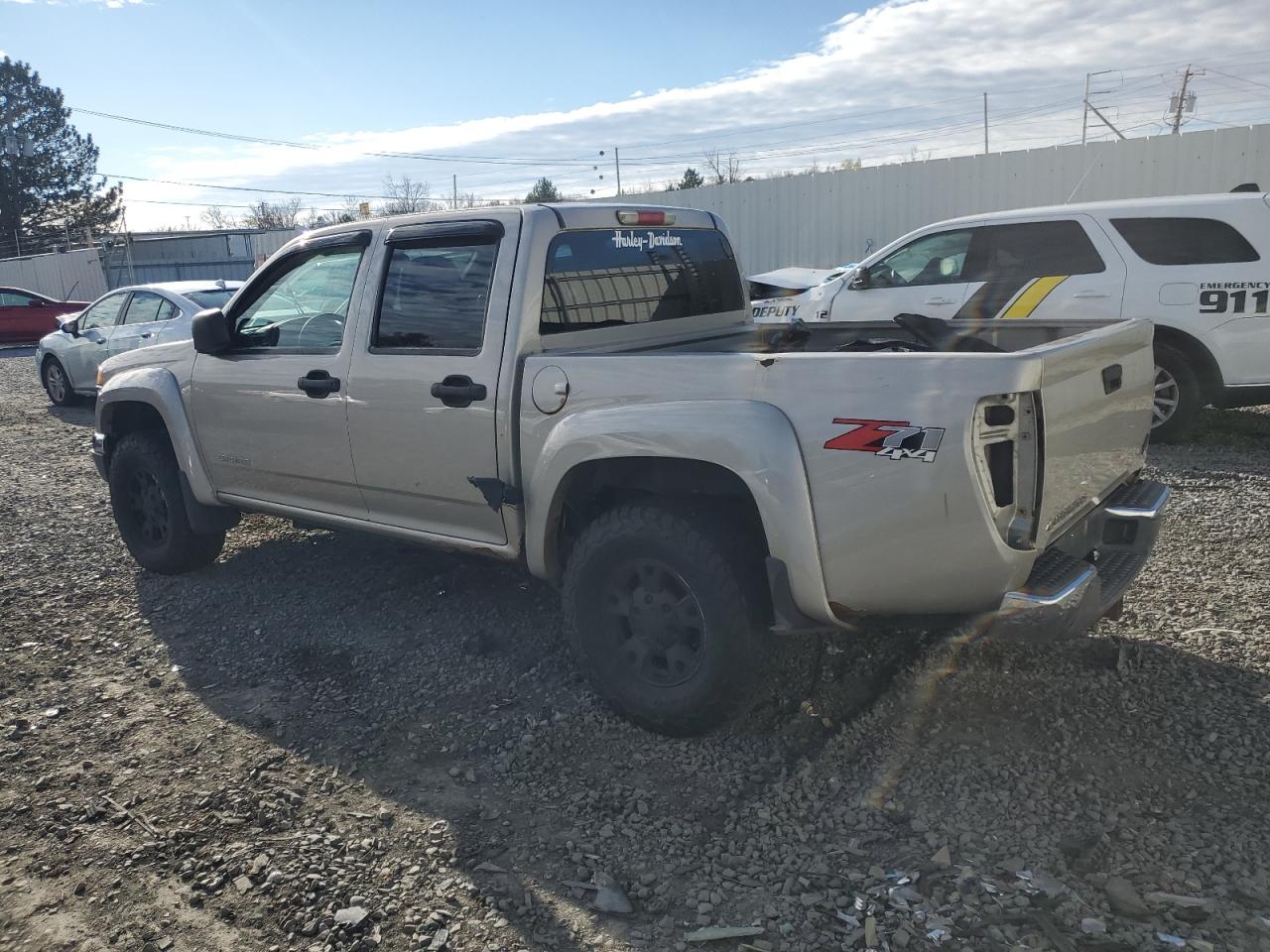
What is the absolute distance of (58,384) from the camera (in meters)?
13.1

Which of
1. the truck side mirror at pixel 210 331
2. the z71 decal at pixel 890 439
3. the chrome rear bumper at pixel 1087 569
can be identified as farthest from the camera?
the truck side mirror at pixel 210 331

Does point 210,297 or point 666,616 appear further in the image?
point 210,297

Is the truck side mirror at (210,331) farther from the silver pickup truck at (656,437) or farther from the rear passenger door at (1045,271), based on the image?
the rear passenger door at (1045,271)

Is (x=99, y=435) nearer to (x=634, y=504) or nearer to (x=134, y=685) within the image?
(x=134, y=685)

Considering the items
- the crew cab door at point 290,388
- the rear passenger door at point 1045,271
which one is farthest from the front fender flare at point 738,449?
the rear passenger door at point 1045,271

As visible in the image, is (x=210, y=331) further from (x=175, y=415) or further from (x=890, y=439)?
(x=890, y=439)

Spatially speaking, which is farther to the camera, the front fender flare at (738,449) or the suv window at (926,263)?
the suv window at (926,263)

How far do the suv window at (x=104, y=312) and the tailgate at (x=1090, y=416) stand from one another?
11.7 meters

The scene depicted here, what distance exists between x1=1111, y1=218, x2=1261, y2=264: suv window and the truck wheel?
5.81 m

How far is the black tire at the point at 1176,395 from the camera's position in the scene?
7.48 m

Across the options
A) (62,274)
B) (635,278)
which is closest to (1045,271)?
(635,278)

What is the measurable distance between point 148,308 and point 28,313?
43.7ft

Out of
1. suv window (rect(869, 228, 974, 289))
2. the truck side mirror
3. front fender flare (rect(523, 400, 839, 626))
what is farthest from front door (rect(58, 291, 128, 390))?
front fender flare (rect(523, 400, 839, 626))

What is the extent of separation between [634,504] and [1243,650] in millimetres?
2603
